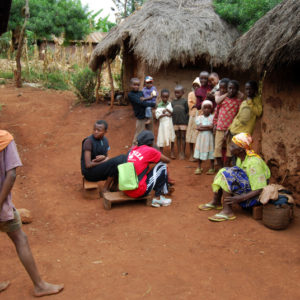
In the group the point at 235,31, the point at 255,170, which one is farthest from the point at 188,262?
the point at 235,31

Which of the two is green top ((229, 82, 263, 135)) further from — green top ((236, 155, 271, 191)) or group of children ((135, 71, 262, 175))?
green top ((236, 155, 271, 191))

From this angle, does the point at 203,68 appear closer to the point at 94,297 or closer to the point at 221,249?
the point at 221,249

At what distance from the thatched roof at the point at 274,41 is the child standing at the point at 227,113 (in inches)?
17.6

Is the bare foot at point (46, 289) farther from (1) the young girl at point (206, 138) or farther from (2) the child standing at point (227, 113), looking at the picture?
(1) the young girl at point (206, 138)

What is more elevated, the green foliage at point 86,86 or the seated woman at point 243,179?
the green foliage at point 86,86

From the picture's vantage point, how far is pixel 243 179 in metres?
4.14

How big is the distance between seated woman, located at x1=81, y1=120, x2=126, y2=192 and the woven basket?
80.3 inches

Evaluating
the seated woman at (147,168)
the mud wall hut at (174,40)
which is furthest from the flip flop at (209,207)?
the mud wall hut at (174,40)

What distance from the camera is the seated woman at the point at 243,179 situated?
4.03m

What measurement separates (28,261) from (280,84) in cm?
397

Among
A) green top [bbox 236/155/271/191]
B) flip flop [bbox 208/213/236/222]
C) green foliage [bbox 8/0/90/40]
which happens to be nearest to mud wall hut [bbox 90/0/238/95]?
green top [bbox 236/155/271/191]

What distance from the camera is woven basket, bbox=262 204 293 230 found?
388 cm

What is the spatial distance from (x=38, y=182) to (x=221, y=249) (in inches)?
143

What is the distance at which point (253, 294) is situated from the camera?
9.26 feet
